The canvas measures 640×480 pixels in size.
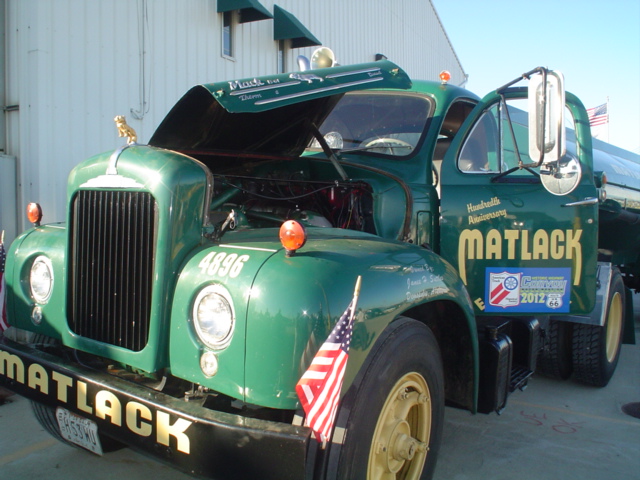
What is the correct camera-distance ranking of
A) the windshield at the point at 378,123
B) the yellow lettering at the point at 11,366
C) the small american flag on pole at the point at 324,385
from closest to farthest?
1. the small american flag on pole at the point at 324,385
2. the yellow lettering at the point at 11,366
3. the windshield at the point at 378,123

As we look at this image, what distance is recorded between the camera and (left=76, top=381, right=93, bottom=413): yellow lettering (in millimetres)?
2262

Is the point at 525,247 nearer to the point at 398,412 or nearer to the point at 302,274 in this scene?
the point at 398,412

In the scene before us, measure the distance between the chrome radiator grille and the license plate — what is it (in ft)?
1.14

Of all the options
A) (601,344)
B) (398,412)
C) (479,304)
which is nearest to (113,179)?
(398,412)

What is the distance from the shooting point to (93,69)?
245 inches

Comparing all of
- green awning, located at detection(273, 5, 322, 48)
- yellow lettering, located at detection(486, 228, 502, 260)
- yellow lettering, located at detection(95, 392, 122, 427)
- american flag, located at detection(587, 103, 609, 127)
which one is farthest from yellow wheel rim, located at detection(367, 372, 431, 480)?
american flag, located at detection(587, 103, 609, 127)

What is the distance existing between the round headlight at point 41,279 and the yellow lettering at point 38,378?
0.41 m

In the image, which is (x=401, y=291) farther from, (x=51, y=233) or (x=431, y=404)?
(x=51, y=233)

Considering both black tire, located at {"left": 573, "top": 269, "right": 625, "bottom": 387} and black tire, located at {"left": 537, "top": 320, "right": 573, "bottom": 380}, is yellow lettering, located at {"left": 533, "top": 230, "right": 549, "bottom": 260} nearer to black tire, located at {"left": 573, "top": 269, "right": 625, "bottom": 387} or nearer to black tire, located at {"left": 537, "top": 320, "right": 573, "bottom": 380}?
black tire, located at {"left": 537, "top": 320, "right": 573, "bottom": 380}

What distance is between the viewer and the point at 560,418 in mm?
4031

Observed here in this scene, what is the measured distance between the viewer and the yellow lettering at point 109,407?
215 cm

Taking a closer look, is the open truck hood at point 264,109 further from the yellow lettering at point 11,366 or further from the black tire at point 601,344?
the black tire at point 601,344

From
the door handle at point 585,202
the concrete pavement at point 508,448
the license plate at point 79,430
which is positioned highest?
the door handle at point 585,202

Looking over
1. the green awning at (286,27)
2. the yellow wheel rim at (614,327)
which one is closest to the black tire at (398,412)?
the yellow wheel rim at (614,327)
